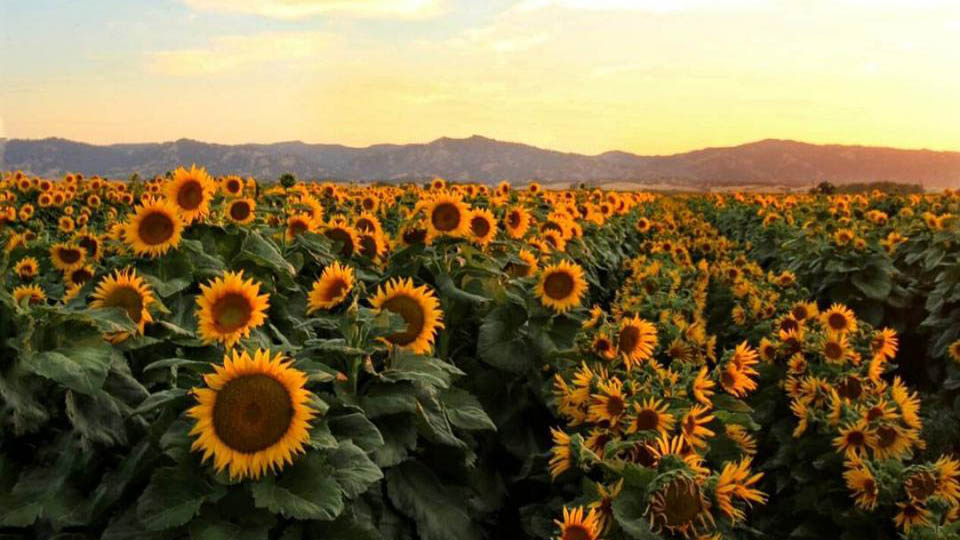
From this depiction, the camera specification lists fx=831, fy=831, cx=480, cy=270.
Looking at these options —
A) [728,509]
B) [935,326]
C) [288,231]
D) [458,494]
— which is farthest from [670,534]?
[935,326]

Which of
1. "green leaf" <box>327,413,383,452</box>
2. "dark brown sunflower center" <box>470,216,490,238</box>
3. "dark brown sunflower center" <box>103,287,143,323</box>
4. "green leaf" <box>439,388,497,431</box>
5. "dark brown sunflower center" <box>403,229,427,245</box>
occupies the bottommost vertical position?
"green leaf" <box>439,388,497,431</box>

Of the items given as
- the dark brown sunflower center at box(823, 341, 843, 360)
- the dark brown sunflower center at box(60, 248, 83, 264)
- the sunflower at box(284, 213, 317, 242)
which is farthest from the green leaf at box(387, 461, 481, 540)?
the dark brown sunflower center at box(60, 248, 83, 264)

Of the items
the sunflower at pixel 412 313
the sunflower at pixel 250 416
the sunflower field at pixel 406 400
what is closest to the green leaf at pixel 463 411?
the sunflower field at pixel 406 400

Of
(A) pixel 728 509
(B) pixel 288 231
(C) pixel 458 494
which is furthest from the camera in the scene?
(B) pixel 288 231

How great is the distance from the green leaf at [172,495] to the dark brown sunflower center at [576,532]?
4.17ft

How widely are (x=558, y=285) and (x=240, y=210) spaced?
2.25 metres

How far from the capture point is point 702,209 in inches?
1230

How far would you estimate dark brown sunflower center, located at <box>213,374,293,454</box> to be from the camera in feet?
9.44

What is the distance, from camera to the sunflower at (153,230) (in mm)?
4699

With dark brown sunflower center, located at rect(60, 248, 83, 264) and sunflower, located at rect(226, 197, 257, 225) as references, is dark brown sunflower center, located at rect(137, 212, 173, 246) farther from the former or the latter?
dark brown sunflower center, located at rect(60, 248, 83, 264)

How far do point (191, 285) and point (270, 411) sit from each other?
2211 millimetres

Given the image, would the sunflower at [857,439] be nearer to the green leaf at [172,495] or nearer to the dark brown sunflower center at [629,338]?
the dark brown sunflower center at [629,338]

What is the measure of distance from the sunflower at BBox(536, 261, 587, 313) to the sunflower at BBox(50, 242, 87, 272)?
146 inches

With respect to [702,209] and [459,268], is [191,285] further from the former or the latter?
[702,209]
